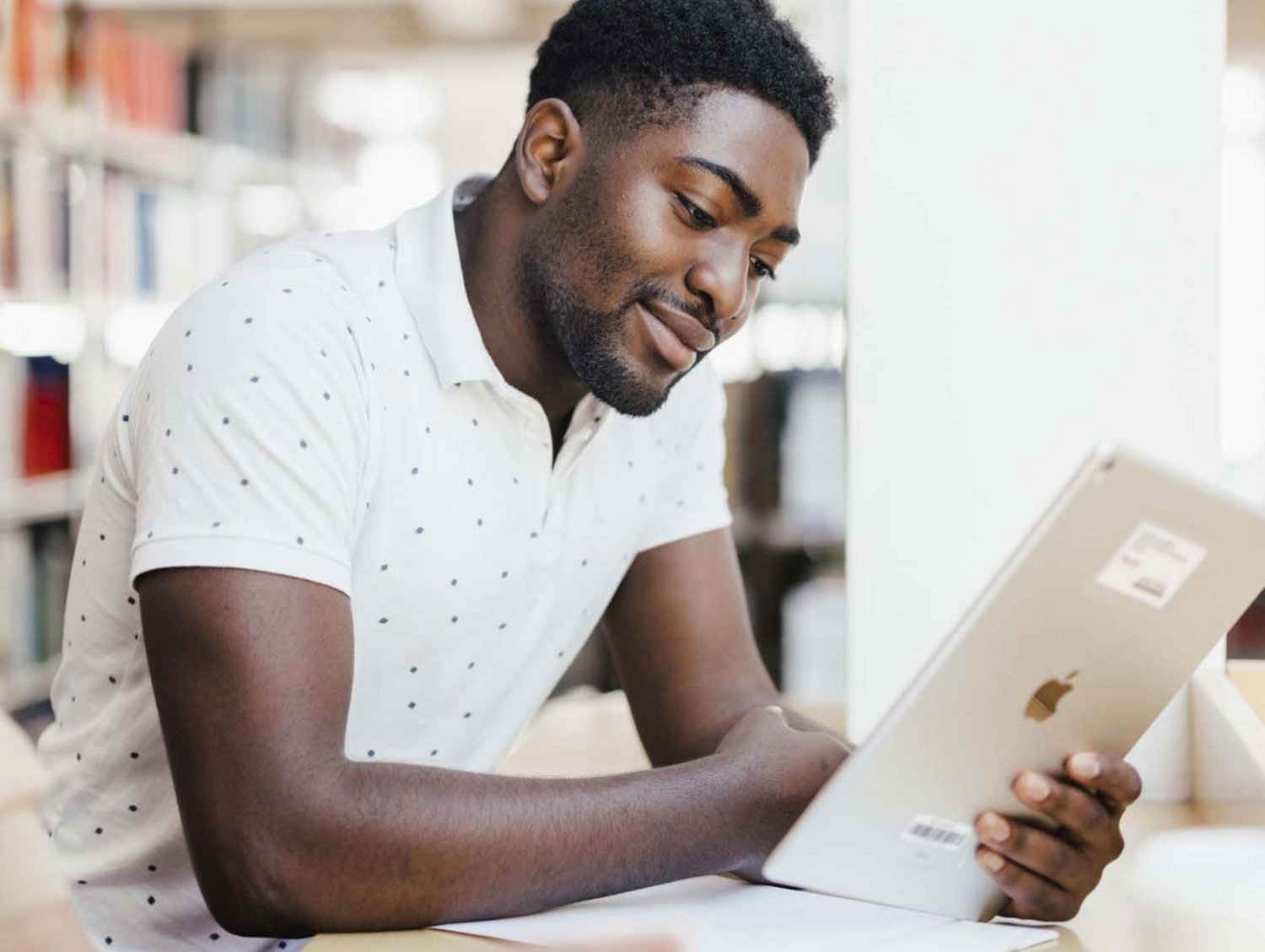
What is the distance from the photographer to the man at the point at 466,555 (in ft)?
2.68

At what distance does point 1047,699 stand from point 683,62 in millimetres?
537

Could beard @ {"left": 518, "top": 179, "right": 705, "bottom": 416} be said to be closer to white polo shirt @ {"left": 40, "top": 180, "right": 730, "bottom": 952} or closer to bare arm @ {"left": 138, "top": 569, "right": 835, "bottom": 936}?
white polo shirt @ {"left": 40, "top": 180, "right": 730, "bottom": 952}

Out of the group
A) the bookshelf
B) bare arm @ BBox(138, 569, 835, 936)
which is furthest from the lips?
the bookshelf

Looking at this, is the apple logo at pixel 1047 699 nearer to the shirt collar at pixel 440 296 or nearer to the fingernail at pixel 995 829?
the fingernail at pixel 995 829

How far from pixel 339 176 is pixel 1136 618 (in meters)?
3.97

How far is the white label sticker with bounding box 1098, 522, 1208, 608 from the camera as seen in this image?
0.71 meters

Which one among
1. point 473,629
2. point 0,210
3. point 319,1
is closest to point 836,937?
point 473,629

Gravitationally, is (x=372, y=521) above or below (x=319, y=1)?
below

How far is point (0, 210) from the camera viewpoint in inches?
99.6

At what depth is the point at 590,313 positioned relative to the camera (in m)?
1.07

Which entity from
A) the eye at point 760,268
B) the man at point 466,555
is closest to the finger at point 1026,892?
the man at point 466,555

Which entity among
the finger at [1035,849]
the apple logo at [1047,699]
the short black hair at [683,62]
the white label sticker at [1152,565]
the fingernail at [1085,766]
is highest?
the short black hair at [683,62]

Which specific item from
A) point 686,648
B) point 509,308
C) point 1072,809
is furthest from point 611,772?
point 1072,809

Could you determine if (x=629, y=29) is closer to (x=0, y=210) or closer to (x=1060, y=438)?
(x=1060, y=438)
